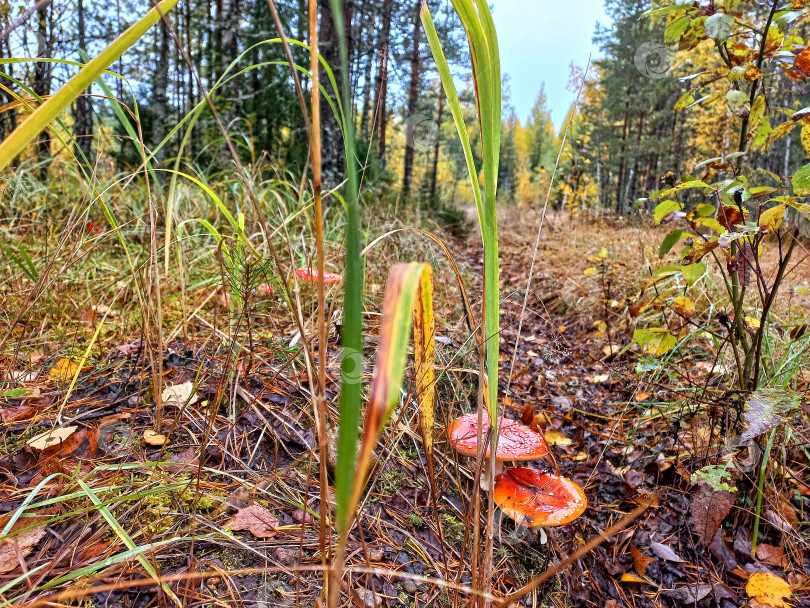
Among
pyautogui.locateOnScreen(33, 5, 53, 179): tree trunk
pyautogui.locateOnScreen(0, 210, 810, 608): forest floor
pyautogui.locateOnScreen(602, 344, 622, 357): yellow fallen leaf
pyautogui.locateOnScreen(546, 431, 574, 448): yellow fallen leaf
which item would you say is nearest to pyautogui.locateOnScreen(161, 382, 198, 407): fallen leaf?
pyautogui.locateOnScreen(0, 210, 810, 608): forest floor

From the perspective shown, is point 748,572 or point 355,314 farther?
point 748,572

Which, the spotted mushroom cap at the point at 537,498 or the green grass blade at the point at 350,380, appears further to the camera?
the spotted mushroom cap at the point at 537,498

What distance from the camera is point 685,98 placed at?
4.28 ft

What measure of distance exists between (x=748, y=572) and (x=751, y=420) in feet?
1.56

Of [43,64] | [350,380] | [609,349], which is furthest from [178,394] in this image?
[43,64]

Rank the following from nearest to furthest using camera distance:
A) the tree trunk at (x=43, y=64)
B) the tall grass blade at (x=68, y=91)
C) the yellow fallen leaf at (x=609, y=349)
Answer: the tall grass blade at (x=68, y=91), the yellow fallen leaf at (x=609, y=349), the tree trunk at (x=43, y=64)

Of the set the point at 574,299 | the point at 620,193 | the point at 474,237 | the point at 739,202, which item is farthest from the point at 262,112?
the point at 620,193

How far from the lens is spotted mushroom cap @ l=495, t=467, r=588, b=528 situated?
103 centimetres

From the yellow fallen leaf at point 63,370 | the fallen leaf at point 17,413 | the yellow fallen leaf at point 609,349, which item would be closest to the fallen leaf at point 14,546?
the fallen leaf at point 17,413

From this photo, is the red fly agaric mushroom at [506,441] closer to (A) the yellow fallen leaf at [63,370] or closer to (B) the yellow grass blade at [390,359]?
(B) the yellow grass blade at [390,359]

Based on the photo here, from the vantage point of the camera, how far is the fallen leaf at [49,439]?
35.5 inches

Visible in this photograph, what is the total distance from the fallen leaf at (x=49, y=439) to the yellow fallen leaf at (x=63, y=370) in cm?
25

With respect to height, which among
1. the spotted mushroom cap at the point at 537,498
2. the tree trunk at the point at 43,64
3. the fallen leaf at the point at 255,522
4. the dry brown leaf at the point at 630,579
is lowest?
the dry brown leaf at the point at 630,579

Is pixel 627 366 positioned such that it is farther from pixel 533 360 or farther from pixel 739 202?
pixel 739 202
